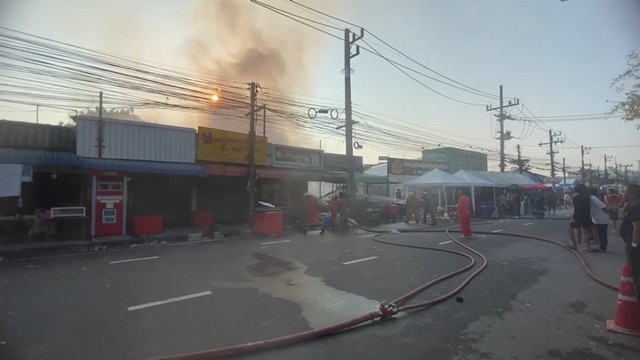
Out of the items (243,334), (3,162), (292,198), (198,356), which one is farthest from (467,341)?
(292,198)

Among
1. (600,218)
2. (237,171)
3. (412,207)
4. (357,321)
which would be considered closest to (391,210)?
(412,207)

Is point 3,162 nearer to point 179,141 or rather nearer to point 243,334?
point 179,141

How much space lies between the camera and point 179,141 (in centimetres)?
1608

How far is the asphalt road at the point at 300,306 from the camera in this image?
163 inches

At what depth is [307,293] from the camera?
6375 mm

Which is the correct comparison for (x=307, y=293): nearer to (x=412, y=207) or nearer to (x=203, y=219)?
(x=203, y=219)

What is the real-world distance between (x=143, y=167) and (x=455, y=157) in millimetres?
37467

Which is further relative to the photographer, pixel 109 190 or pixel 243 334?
pixel 109 190

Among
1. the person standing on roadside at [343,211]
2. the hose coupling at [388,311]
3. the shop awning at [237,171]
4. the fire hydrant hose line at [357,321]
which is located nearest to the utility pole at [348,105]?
the person standing on roadside at [343,211]

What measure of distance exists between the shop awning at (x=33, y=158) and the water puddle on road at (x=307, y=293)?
780 cm

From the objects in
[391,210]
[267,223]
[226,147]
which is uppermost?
[226,147]

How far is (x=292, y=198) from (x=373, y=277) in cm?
1479

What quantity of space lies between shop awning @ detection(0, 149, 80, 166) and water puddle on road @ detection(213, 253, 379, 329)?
780 centimetres

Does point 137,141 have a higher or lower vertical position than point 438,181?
higher
